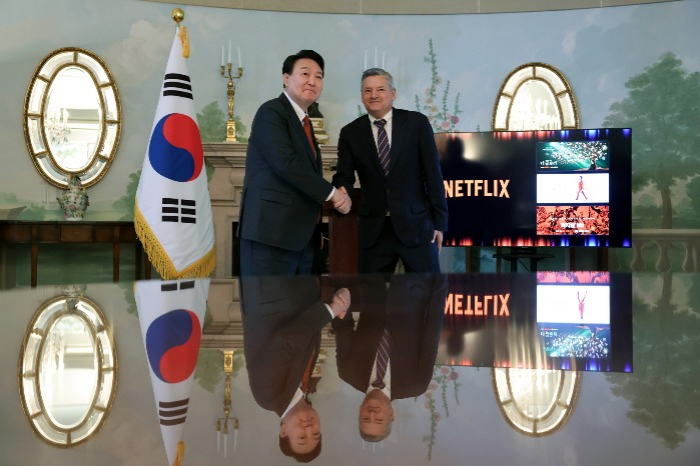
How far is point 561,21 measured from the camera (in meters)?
5.80

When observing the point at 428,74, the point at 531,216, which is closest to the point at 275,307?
the point at 531,216

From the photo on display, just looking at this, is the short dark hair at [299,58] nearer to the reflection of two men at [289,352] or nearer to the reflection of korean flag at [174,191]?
the reflection of two men at [289,352]

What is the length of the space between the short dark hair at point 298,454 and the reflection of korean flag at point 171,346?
0.13 feet

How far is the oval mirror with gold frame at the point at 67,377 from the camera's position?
0.28 meters

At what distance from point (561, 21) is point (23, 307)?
18.9 ft

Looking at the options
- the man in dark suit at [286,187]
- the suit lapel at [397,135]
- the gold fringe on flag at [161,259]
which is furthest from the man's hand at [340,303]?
the gold fringe on flag at [161,259]

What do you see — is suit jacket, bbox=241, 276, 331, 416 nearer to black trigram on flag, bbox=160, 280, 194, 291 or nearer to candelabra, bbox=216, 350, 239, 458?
candelabra, bbox=216, 350, 239, 458

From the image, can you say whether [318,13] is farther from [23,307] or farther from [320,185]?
[23,307]

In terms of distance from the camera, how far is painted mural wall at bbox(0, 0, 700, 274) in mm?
5371

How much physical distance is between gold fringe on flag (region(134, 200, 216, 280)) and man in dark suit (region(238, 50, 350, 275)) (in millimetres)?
1836

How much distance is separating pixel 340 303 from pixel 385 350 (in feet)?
0.94

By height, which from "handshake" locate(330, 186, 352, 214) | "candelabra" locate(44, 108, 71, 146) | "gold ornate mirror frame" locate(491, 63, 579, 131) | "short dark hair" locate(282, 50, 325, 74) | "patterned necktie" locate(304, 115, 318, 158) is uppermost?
"gold ornate mirror frame" locate(491, 63, 579, 131)

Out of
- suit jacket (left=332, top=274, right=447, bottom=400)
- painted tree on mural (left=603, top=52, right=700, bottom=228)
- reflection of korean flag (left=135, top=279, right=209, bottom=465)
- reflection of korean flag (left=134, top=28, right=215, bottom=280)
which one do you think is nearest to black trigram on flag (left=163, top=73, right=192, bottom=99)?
reflection of korean flag (left=134, top=28, right=215, bottom=280)

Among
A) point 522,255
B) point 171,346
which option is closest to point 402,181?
point 171,346
